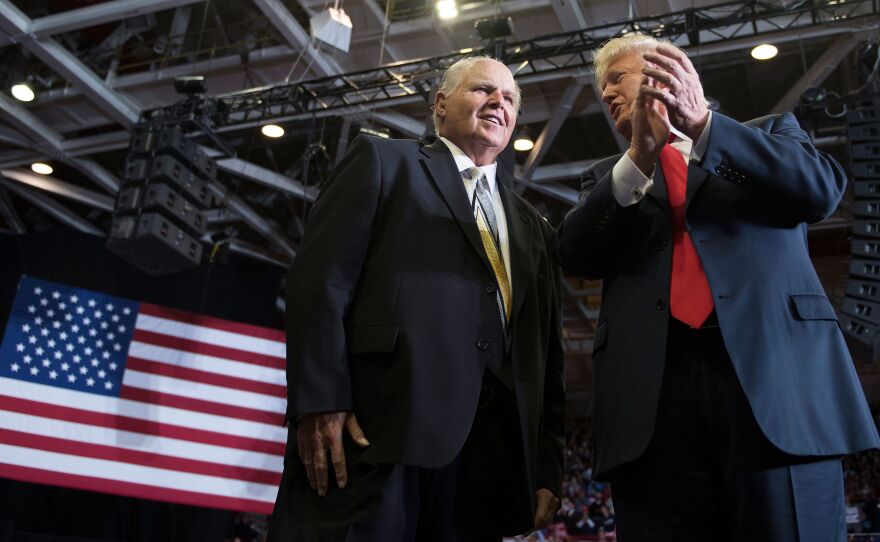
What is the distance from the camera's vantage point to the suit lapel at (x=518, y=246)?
5.92 feet

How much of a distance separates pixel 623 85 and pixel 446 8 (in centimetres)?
566

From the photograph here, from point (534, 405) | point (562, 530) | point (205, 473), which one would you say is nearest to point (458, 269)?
point (534, 405)

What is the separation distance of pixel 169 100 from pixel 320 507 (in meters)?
8.71

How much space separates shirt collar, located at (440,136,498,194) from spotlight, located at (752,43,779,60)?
239 inches

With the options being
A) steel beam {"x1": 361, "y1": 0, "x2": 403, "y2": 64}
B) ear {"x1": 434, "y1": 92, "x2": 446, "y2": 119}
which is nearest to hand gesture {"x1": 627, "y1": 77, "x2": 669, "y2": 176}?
ear {"x1": 434, "y1": 92, "x2": 446, "y2": 119}

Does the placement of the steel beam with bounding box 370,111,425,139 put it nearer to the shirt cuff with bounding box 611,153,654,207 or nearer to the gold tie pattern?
the gold tie pattern

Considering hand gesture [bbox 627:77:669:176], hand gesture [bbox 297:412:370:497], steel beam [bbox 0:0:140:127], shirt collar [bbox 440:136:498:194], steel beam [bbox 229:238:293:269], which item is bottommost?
hand gesture [bbox 297:412:370:497]

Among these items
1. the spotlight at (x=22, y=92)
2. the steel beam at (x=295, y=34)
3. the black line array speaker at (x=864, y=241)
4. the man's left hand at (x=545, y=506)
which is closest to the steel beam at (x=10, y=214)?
the spotlight at (x=22, y=92)

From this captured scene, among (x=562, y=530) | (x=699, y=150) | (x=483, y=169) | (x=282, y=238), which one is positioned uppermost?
(x=282, y=238)

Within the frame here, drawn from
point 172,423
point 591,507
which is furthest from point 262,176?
point 591,507

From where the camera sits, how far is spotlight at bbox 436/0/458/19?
707cm

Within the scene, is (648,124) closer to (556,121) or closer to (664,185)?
(664,185)

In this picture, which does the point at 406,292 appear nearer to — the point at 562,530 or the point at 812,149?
the point at 812,149

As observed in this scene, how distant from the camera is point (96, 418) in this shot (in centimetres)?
737
